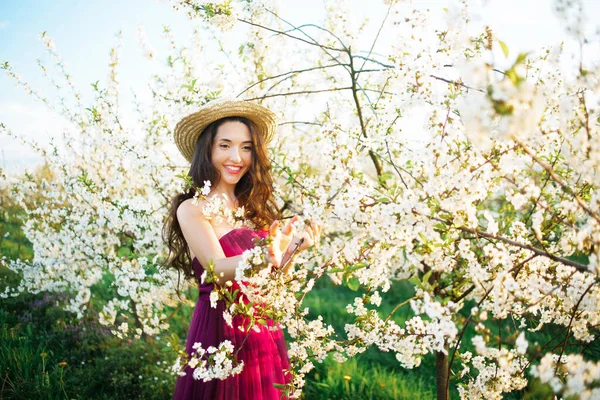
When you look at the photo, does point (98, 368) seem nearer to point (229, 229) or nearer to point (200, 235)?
point (229, 229)

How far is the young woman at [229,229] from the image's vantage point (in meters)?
2.18

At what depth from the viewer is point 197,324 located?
7.80 ft

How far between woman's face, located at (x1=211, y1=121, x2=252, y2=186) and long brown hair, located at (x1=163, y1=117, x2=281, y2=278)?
0.10ft

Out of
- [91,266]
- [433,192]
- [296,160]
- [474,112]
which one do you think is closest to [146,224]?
[91,266]

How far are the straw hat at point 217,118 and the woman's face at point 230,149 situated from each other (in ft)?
0.28

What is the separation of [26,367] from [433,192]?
12.4 ft

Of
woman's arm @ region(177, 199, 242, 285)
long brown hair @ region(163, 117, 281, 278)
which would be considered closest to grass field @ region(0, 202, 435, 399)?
long brown hair @ region(163, 117, 281, 278)

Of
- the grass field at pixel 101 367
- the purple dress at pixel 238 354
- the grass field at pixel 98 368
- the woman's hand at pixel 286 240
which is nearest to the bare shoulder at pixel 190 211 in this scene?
the purple dress at pixel 238 354

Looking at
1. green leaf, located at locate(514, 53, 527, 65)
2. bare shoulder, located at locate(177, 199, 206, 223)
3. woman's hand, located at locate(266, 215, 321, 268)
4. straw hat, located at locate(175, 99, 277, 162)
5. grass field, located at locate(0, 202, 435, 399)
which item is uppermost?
straw hat, located at locate(175, 99, 277, 162)

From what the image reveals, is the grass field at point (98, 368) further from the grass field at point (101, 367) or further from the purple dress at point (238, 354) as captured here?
the purple dress at point (238, 354)

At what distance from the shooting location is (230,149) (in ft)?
8.48

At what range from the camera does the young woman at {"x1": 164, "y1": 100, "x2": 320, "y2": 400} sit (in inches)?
85.7

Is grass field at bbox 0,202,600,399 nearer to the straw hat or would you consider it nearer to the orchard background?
the orchard background

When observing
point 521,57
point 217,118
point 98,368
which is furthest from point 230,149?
point 98,368
